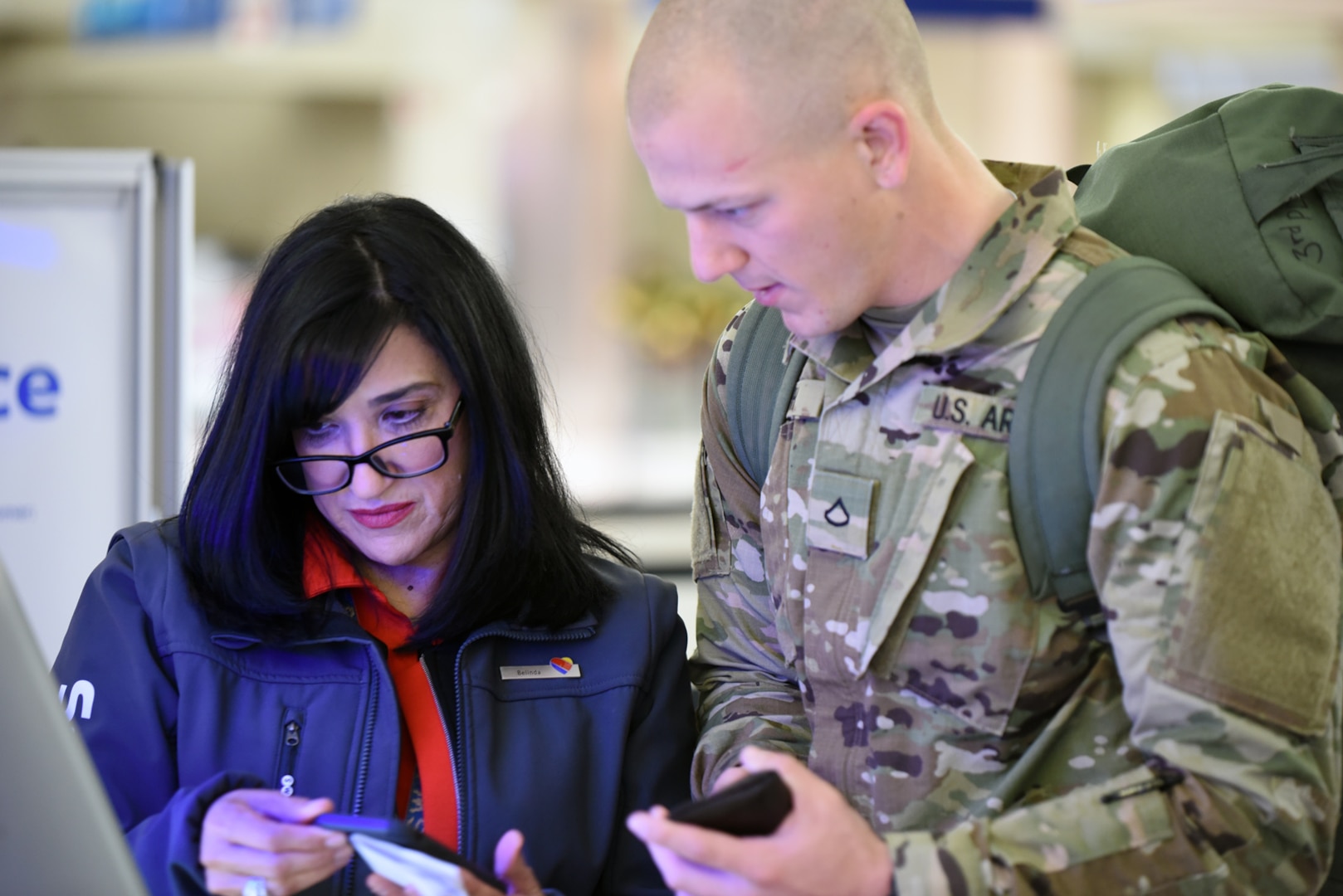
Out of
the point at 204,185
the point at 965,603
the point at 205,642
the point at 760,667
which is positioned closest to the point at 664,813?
the point at 965,603

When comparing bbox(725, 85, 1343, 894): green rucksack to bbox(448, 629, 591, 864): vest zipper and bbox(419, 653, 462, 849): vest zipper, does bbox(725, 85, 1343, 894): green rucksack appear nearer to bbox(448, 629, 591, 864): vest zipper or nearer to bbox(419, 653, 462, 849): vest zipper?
bbox(448, 629, 591, 864): vest zipper

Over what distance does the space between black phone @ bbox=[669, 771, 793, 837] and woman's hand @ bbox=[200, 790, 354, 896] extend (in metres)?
0.45

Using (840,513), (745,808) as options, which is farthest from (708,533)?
(745,808)

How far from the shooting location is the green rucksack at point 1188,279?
150 centimetres

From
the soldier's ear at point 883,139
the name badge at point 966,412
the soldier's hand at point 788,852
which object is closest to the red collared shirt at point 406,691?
the soldier's hand at point 788,852

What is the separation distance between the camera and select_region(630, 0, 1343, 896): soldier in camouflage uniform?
141cm

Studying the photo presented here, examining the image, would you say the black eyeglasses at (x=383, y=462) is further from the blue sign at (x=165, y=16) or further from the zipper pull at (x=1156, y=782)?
the blue sign at (x=165, y=16)

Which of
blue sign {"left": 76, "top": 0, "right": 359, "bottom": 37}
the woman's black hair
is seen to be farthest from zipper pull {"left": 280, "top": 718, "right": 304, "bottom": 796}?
blue sign {"left": 76, "top": 0, "right": 359, "bottom": 37}

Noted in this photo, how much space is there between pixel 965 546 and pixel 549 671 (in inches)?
27.4

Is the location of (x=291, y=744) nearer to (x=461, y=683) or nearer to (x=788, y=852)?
(x=461, y=683)

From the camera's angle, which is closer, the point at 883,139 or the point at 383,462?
the point at 883,139

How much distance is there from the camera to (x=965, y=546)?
1590 millimetres

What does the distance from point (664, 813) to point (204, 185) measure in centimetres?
619

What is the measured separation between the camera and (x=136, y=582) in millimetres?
1951
